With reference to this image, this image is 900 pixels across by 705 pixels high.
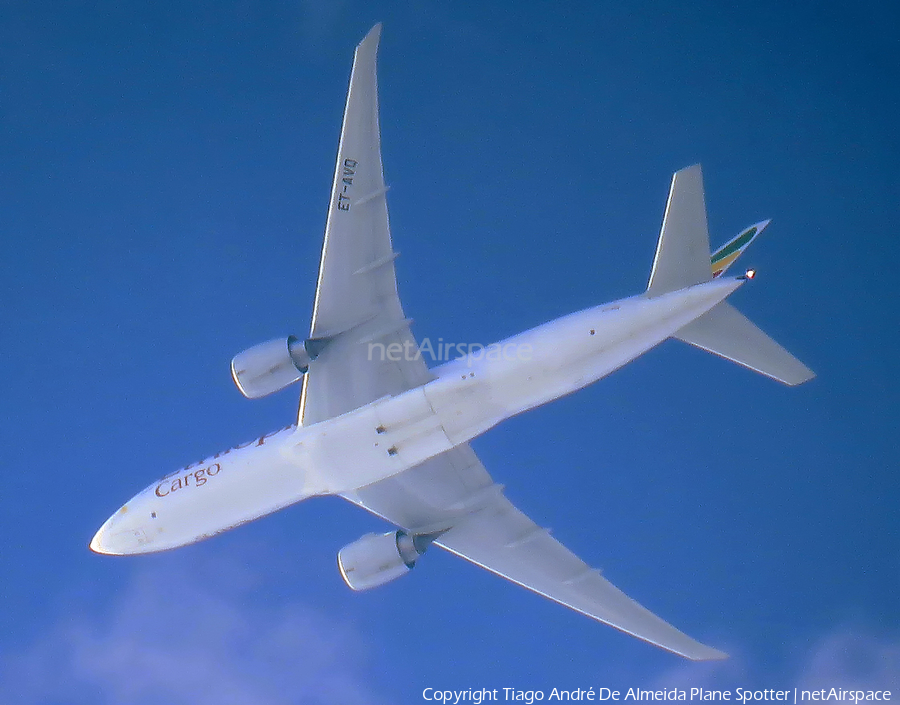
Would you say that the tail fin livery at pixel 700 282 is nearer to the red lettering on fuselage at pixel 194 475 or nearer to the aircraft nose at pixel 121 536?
the red lettering on fuselage at pixel 194 475

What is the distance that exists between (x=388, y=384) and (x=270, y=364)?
2.42m

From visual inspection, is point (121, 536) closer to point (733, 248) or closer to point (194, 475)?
point (194, 475)

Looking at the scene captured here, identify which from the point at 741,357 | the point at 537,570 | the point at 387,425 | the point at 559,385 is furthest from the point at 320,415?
the point at 741,357

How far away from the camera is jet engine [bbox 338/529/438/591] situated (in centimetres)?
1766

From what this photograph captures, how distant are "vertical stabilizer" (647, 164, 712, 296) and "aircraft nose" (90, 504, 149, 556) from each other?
1141cm

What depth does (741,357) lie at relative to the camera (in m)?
15.7

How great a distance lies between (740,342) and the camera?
15758mm

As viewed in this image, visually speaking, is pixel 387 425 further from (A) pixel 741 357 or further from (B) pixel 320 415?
(A) pixel 741 357

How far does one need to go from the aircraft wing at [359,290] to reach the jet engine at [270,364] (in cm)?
35

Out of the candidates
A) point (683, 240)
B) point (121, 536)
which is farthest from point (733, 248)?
point (121, 536)

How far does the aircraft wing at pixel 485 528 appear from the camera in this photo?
61.2 ft

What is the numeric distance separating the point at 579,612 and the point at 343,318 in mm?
8657

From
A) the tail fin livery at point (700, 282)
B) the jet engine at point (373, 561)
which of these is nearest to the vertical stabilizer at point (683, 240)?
the tail fin livery at point (700, 282)

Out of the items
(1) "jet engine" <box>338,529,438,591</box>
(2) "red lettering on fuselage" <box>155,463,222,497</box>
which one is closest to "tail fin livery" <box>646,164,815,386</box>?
(1) "jet engine" <box>338,529,438,591</box>
